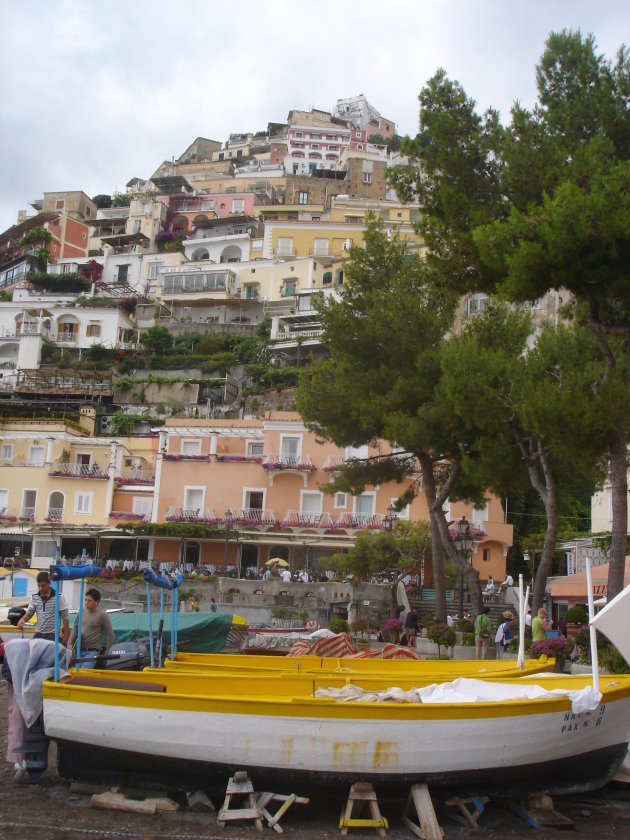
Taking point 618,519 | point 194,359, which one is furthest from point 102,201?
point 618,519

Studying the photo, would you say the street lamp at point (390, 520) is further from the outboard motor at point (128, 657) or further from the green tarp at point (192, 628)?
the outboard motor at point (128, 657)

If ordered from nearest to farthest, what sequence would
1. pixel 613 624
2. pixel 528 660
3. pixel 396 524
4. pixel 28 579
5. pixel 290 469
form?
pixel 613 624 → pixel 528 660 → pixel 28 579 → pixel 396 524 → pixel 290 469

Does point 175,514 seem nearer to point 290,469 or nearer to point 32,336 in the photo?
point 290,469

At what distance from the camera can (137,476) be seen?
44000 millimetres

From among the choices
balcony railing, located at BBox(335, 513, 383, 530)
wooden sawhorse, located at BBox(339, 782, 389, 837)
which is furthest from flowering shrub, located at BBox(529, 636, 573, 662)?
balcony railing, located at BBox(335, 513, 383, 530)

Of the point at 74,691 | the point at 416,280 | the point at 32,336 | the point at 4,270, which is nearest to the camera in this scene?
the point at 74,691

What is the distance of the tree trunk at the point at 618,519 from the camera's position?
1320 cm

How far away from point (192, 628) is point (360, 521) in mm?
21447

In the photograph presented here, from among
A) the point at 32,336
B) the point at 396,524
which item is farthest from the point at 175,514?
the point at 32,336

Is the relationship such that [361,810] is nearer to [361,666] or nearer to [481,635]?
[361,666]

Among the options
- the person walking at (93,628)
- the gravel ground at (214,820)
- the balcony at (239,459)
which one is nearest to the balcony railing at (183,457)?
the balcony at (239,459)

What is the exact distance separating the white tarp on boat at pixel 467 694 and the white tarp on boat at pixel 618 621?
0.88 metres

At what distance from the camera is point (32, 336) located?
61.2 m

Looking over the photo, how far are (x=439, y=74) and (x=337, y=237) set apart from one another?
174 ft
